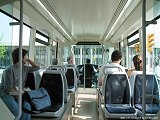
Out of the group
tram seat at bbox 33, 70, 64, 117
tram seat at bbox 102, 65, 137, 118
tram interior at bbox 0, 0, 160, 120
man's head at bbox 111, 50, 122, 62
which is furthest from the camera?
man's head at bbox 111, 50, 122, 62

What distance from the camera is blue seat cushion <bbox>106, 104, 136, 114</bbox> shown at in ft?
11.9

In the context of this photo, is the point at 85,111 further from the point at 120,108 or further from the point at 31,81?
the point at 120,108

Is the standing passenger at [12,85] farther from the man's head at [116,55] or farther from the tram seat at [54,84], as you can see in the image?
the man's head at [116,55]

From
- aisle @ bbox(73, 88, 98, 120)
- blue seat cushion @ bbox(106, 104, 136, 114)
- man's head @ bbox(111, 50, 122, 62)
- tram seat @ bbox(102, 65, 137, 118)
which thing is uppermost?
man's head @ bbox(111, 50, 122, 62)

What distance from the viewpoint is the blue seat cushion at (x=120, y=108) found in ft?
11.9

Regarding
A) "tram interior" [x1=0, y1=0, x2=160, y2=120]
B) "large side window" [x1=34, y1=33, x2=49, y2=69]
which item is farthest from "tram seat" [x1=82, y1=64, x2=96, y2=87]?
"large side window" [x1=34, y1=33, x2=49, y2=69]

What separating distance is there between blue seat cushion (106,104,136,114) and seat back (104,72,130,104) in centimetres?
10

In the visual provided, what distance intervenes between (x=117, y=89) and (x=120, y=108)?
40cm

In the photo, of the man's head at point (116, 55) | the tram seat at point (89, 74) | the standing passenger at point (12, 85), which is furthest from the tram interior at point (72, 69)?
the tram seat at point (89, 74)

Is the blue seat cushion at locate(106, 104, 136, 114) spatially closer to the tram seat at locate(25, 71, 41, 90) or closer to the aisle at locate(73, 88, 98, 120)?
the tram seat at locate(25, 71, 41, 90)

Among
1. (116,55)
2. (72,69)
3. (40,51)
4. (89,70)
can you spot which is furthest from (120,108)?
(89,70)

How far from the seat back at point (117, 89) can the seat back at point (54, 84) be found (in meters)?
0.77

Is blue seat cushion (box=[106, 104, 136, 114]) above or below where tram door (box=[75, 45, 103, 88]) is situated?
below

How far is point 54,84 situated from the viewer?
4184 millimetres
